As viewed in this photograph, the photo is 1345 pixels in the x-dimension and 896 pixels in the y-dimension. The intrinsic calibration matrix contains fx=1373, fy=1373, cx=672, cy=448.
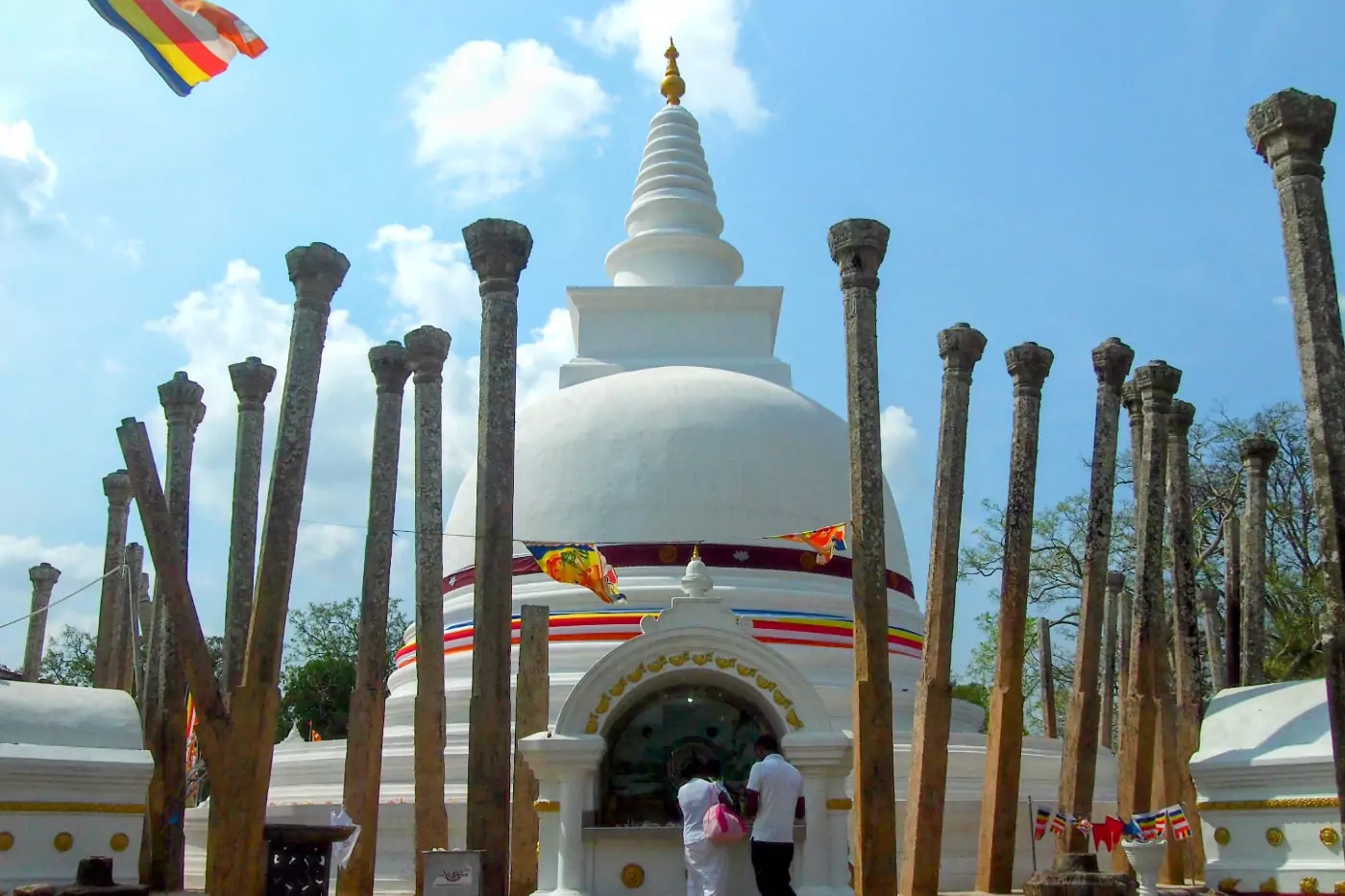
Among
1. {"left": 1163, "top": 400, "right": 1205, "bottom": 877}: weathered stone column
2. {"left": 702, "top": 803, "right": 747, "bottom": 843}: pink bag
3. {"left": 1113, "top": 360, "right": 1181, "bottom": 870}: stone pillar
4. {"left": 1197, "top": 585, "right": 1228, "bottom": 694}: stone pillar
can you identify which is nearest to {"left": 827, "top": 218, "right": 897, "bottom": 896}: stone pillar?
{"left": 702, "top": 803, "right": 747, "bottom": 843}: pink bag

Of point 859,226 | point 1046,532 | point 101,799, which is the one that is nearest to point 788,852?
point 859,226

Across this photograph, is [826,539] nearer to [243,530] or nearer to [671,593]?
[671,593]

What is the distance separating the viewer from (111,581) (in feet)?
58.7

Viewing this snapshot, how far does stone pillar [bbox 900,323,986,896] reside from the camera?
1189 cm

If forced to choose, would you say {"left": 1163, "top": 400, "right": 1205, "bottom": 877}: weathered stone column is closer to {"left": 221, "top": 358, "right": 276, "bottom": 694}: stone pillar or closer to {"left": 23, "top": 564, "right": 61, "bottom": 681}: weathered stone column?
{"left": 221, "top": 358, "right": 276, "bottom": 694}: stone pillar

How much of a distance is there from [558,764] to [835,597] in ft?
32.5

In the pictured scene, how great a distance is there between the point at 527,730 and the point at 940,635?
395 cm

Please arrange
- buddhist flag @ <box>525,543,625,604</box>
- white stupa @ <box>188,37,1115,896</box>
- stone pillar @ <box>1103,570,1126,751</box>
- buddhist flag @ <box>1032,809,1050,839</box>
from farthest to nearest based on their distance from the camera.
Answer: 1. stone pillar @ <box>1103,570,1126,751</box>
2. buddhist flag @ <box>525,543,625,604</box>
3. buddhist flag @ <box>1032,809,1050,839</box>
4. white stupa @ <box>188,37,1115,896</box>

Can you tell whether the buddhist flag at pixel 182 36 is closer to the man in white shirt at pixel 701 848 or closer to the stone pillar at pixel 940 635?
the man in white shirt at pixel 701 848

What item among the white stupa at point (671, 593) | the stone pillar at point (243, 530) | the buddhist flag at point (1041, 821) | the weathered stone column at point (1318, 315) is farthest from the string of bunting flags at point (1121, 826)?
the stone pillar at point (243, 530)

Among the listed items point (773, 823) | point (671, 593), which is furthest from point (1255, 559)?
point (773, 823)

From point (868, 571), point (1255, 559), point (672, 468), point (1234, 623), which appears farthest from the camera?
point (672, 468)

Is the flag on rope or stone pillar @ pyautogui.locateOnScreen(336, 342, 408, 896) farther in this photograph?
stone pillar @ pyautogui.locateOnScreen(336, 342, 408, 896)

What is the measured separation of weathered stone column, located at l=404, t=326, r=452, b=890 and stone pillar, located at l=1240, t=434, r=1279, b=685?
9.01 meters
